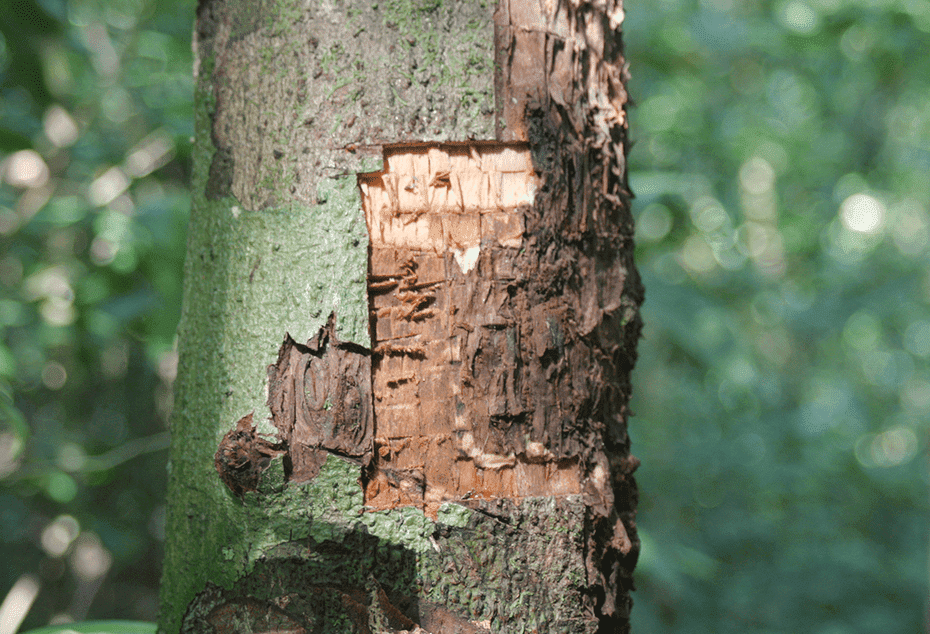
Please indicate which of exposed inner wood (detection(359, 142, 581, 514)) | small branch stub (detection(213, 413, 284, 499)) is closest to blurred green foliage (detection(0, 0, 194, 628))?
small branch stub (detection(213, 413, 284, 499))

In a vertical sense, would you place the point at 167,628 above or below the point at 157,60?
below

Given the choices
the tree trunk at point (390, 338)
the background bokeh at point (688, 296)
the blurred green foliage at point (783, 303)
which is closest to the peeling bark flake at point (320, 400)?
the tree trunk at point (390, 338)

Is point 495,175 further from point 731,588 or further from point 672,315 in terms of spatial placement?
point 731,588

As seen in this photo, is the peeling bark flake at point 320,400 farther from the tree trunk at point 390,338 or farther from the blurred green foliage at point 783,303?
the blurred green foliage at point 783,303

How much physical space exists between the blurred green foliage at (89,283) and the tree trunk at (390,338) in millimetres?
764

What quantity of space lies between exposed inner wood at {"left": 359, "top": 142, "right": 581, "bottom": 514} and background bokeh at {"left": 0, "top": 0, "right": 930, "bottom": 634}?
33.9 inches

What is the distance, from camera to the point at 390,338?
0.75 m

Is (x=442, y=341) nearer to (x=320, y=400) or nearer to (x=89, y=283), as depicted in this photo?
(x=320, y=400)

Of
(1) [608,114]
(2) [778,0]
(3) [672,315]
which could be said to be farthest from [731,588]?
(1) [608,114]

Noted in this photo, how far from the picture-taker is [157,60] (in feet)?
9.12

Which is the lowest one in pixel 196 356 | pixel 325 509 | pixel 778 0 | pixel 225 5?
pixel 325 509

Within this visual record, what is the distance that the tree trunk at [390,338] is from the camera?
2.34 feet

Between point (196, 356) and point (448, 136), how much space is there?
0.42 m

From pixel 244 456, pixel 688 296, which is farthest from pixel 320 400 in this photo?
pixel 688 296
